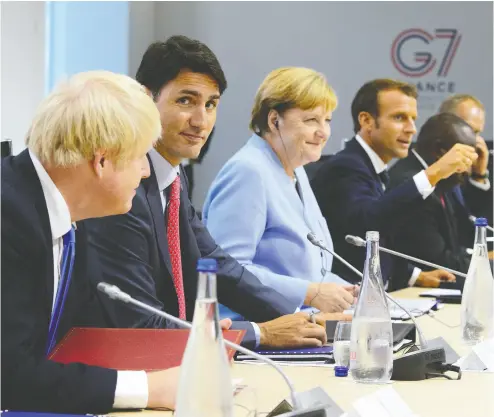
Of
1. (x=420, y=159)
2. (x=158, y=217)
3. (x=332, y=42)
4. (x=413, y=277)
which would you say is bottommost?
(x=413, y=277)

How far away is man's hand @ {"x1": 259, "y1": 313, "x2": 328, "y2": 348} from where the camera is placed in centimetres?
191

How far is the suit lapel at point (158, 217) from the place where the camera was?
194 centimetres

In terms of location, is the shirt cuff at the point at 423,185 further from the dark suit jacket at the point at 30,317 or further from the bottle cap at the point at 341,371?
the dark suit jacket at the point at 30,317

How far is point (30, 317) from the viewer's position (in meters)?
1.33

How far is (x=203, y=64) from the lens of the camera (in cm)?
216

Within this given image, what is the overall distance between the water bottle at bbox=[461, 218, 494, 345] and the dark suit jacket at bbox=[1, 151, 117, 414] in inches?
42.2

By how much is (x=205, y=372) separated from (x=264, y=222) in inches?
59.5

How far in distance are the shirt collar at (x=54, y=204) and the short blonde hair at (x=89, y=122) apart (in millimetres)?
22

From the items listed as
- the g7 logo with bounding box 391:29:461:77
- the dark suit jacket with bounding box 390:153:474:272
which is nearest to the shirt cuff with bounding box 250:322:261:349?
the dark suit jacket with bounding box 390:153:474:272

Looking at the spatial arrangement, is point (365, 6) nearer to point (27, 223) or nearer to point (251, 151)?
point (251, 151)

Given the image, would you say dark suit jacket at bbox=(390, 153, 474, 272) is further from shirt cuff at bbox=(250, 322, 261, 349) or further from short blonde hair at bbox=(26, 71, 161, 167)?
short blonde hair at bbox=(26, 71, 161, 167)

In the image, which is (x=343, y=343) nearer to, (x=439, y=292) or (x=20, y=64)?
(x=439, y=292)

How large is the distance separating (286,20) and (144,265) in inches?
169

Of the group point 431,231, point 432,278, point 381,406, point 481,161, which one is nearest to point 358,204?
point 432,278
